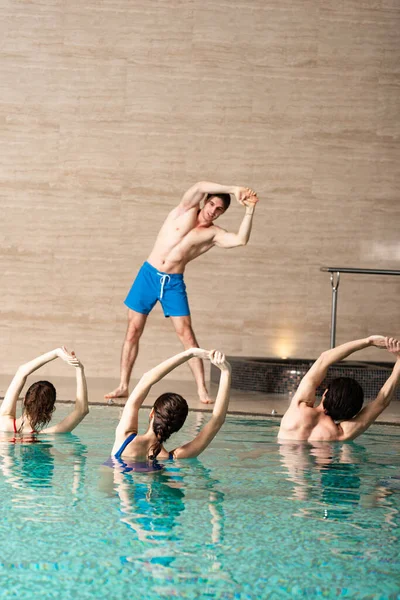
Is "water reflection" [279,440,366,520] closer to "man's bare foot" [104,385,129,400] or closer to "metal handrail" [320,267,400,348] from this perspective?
"man's bare foot" [104,385,129,400]

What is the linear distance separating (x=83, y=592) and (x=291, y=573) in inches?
27.5

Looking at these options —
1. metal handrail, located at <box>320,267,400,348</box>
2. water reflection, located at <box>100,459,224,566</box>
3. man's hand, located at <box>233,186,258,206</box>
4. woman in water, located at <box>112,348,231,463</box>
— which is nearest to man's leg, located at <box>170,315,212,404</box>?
man's hand, located at <box>233,186,258,206</box>

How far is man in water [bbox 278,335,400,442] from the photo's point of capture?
514cm

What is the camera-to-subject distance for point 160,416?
4254mm

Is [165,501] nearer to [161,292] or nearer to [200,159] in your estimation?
[161,292]

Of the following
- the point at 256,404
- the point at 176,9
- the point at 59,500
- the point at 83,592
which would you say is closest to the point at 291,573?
the point at 83,592

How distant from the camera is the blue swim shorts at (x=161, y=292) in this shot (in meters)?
8.16

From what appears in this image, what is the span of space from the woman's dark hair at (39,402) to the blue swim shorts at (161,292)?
115 inches

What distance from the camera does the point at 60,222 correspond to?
10.9 metres

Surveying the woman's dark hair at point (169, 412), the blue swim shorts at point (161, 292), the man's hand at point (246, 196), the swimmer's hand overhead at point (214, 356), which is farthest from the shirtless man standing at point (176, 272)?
the swimmer's hand overhead at point (214, 356)

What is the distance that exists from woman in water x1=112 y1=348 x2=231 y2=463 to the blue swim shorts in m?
3.44

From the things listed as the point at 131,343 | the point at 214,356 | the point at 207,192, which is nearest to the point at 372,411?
the point at 214,356

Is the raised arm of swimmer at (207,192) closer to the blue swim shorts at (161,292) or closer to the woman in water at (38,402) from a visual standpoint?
the blue swim shorts at (161,292)

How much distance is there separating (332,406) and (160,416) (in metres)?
1.37
